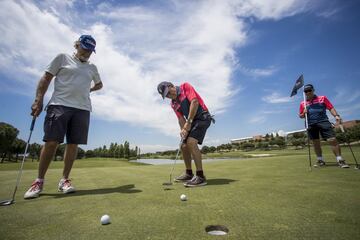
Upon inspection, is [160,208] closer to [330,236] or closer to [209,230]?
[209,230]

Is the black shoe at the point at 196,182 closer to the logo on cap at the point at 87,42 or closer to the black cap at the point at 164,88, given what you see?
the black cap at the point at 164,88

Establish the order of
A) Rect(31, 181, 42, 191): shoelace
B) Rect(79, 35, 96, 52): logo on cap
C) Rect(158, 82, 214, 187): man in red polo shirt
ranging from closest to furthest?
Rect(31, 181, 42, 191): shoelace
Rect(79, 35, 96, 52): logo on cap
Rect(158, 82, 214, 187): man in red polo shirt

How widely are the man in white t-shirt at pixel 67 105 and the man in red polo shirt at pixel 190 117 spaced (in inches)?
72.8

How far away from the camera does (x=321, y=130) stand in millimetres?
7254

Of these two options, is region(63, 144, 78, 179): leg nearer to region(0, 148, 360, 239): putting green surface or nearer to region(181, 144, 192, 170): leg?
region(0, 148, 360, 239): putting green surface

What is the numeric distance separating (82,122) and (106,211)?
2.57 metres

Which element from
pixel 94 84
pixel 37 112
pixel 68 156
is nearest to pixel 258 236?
pixel 68 156

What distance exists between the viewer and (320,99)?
748 cm

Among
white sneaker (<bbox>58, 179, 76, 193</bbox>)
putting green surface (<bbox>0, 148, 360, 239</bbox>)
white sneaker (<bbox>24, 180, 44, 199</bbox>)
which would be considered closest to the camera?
putting green surface (<bbox>0, 148, 360, 239</bbox>)

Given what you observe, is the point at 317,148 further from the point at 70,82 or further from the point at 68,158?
the point at 70,82

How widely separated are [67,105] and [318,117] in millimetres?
7764

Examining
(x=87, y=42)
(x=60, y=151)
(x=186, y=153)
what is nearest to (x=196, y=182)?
(x=186, y=153)

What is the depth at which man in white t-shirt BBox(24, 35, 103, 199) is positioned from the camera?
411 cm

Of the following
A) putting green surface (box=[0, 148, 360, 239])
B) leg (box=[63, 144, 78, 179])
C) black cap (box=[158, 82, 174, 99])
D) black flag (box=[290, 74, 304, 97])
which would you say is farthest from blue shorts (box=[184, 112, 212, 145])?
black flag (box=[290, 74, 304, 97])
